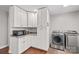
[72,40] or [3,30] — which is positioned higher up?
[3,30]

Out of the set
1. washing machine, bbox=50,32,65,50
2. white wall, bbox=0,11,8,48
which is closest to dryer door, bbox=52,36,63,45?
washing machine, bbox=50,32,65,50

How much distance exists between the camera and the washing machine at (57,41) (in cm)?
131

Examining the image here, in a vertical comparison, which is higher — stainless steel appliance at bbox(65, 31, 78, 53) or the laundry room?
the laundry room

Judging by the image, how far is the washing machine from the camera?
1.31 metres

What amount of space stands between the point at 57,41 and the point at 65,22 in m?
0.53

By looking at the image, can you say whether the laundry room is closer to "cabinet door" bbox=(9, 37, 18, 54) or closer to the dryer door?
the dryer door

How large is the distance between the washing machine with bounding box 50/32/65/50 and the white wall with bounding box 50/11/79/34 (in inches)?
6.8

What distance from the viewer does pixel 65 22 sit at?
1.13m

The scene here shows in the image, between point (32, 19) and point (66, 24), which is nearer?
point (66, 24)

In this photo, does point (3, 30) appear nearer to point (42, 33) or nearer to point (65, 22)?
point (42, 33)

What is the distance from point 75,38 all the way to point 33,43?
3.04ft

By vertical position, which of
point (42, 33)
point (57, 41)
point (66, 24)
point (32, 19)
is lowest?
point (57, 41)

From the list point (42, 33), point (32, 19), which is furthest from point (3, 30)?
point (42, 33)
